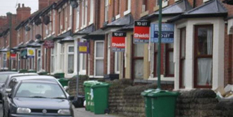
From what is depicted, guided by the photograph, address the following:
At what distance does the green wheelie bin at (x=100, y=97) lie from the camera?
21672mm

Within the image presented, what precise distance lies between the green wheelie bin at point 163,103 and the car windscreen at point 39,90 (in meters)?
3.05

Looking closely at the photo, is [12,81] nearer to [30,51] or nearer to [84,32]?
[84,32]

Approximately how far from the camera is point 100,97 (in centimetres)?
2180

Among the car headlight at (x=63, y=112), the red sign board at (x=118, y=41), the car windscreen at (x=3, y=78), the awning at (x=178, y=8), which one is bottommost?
the car headlight at (x=63, y=112)

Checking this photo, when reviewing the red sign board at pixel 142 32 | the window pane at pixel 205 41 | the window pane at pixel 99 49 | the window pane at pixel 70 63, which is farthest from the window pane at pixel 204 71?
the window pane at pixel 70 63

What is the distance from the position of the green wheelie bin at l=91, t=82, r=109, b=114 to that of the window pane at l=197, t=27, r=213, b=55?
15.6ft

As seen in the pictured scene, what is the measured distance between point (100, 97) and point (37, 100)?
19.8 ft

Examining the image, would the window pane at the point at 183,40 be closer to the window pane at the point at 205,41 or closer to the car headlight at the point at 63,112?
the window pane at the point at 205,41

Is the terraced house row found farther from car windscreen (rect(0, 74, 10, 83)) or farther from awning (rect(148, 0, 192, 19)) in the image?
car windscreen (rect(0, 74, 10, 83))

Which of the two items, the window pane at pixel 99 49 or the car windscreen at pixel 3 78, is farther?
Result: the window pane at pixel 99 49

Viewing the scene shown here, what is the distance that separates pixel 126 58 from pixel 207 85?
859cm

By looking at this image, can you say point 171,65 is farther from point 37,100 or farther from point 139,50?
point 37,100

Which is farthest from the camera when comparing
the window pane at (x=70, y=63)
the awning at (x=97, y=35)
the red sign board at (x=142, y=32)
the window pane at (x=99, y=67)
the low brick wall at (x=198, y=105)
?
the window pane at (x=70, y=63)

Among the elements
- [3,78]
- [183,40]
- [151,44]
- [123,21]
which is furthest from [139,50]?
[3,78]
